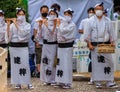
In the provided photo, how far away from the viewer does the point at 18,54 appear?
12953 millimetres

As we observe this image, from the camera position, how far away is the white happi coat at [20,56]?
41.8 feet

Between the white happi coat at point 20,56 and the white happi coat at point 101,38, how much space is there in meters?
1.54

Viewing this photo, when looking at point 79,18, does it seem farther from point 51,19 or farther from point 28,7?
point 51,19

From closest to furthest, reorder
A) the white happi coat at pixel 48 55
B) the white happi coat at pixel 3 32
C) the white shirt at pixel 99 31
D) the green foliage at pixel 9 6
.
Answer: the white shirt at pixel 99 31
the white happi coat at pixel 48 55
the white happi coat at pixel 3 32
the green foliage at pixel 9 6

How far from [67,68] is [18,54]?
129 cm

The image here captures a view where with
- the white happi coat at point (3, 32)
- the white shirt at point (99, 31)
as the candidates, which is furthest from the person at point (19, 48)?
the white shirt at point (99, 31)

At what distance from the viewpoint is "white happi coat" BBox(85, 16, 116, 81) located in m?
12.7

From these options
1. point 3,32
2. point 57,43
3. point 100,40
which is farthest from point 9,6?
point 100,40

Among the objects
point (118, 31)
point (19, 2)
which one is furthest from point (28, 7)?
point (118, 31)

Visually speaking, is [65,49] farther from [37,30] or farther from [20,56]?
[20,56]

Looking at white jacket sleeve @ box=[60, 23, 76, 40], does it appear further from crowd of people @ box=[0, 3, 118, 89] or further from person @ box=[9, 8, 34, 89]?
person @ box=[9, 8, 34, 89]

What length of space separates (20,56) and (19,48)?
0.22m

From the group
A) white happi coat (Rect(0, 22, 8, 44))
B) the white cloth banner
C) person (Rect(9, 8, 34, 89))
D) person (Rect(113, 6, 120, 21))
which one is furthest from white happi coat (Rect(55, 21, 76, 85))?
person (Rect(113, 6, 120, 21))

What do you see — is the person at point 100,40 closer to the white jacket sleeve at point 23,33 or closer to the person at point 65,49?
the person at point 65,49
